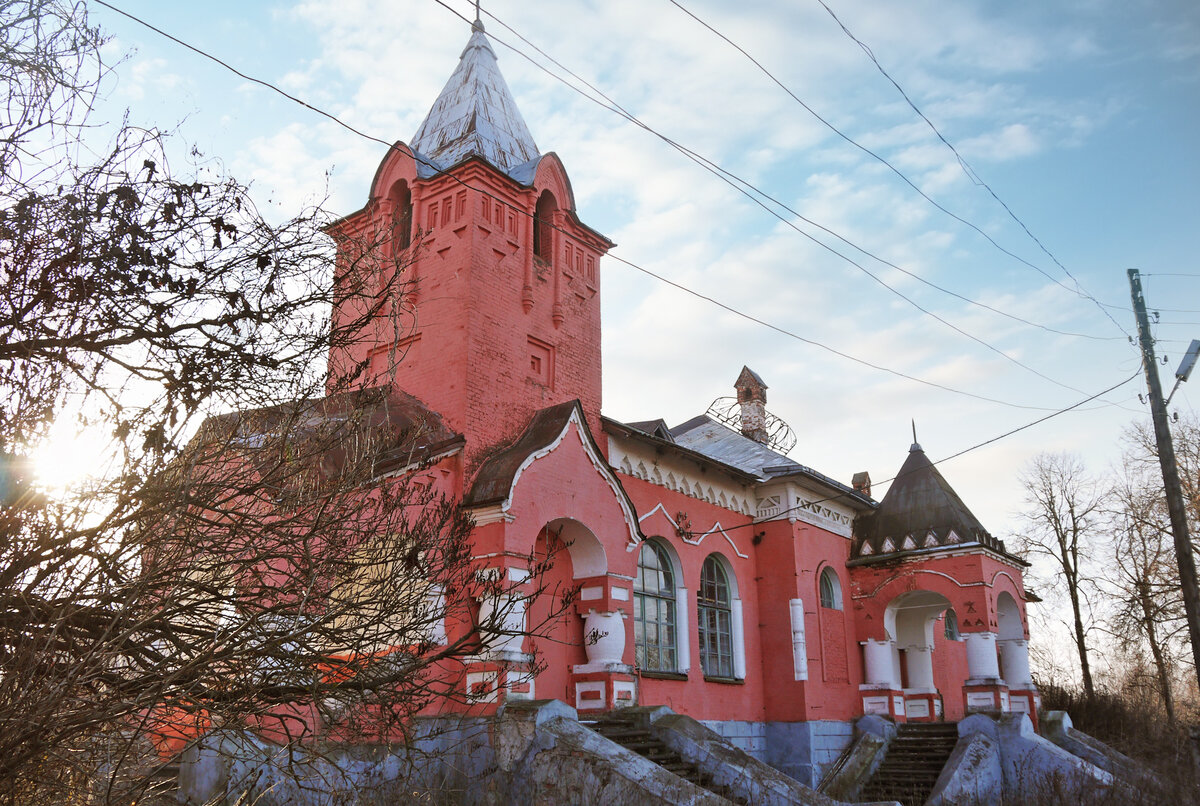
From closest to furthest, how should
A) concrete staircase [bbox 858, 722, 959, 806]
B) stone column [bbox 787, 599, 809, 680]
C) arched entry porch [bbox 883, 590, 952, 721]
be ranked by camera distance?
concrete staircase [bbox 858, 722, 959, 806] → stone column [bbox 787, 599, 809, 680] → arched entry porch [bbox 883, 590, 952, 721]

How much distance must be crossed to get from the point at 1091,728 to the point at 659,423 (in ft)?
45.5

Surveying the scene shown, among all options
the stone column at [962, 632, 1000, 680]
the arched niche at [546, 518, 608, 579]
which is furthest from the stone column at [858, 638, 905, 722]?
the arched niche at [546, 518, 608, 579]

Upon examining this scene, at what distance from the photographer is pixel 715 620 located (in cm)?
1711

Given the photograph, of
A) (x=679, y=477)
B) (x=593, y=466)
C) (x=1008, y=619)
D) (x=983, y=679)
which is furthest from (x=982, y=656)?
(x=593, y=466)

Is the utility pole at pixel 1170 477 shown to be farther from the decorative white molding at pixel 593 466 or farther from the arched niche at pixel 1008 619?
the decorative white molding at pixel 593 466

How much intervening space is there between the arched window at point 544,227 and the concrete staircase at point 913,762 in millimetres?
10437

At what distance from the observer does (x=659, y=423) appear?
1669 cm

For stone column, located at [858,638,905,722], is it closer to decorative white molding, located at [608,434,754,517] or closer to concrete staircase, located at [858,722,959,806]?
concrete staircase, located at [858,722,959,806]

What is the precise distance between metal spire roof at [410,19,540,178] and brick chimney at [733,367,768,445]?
9551 mm

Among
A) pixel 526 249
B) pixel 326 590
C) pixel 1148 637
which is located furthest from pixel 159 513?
pixel 1148 637

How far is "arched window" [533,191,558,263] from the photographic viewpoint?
51.5ft

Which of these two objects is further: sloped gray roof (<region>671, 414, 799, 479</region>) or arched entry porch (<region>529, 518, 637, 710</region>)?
sloped gray roof (<region>671, 414, 799, 479</region>)

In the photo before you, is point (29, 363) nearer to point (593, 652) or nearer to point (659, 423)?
point (593, 652)

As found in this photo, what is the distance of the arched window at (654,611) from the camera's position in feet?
49.8
